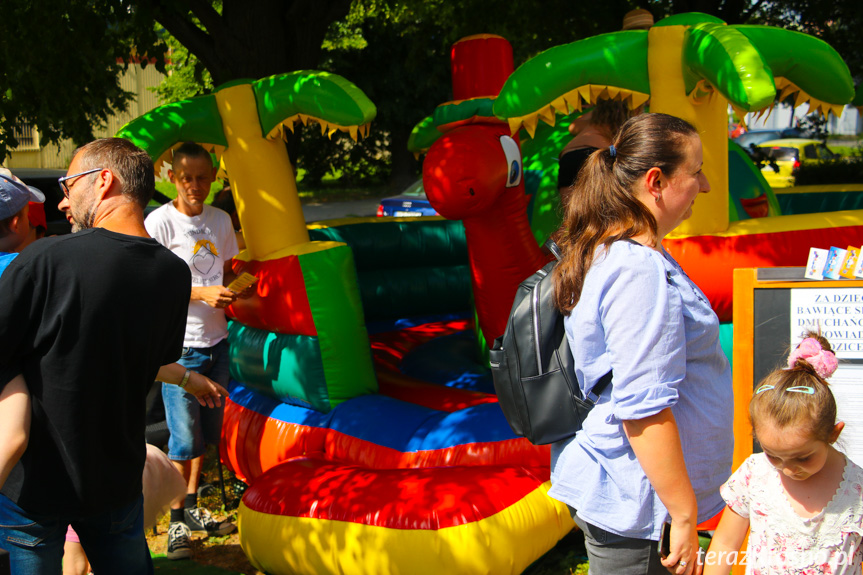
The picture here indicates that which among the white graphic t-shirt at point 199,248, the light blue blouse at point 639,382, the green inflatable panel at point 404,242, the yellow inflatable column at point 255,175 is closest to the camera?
the light blue blouse at point 639,382

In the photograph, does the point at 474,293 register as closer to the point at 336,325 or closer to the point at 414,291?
the point at 336,325

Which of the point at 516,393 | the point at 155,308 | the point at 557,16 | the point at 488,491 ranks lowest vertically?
the point at 488,491

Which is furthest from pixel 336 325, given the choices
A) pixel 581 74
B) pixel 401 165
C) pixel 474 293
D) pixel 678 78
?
pixel 401 165

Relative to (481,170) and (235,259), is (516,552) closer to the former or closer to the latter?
(481,170)

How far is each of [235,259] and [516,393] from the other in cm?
299

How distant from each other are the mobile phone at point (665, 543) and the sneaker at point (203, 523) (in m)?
2.85

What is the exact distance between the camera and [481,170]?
13.4ft

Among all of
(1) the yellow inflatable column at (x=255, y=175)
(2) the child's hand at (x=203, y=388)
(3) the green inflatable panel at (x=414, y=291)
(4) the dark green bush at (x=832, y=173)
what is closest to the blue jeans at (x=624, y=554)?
(2) the child's hand at (x=203, y=388)

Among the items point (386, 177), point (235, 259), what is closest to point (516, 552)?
point (235, 259)

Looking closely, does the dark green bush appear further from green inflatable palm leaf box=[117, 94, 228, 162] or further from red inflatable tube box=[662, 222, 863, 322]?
green inflatable palm leaf box=[117, 94, 228, 162]

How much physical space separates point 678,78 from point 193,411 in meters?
2.77

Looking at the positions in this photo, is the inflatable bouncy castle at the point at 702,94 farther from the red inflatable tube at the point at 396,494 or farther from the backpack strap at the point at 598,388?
the backpack strap at the point at 598,388

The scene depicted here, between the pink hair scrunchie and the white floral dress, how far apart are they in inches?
9.5

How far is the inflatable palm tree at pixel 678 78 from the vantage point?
351 cm
